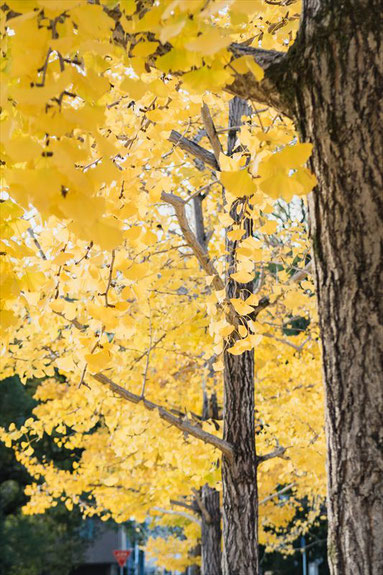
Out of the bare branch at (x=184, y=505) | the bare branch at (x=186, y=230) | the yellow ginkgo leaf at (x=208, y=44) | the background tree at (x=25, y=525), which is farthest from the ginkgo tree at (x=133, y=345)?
the background tree at (x=25, y=525)

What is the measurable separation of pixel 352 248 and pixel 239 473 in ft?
11.2

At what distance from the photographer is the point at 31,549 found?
17.0m

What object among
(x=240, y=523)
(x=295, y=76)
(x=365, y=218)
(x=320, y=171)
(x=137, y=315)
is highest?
(x=137, y=315)

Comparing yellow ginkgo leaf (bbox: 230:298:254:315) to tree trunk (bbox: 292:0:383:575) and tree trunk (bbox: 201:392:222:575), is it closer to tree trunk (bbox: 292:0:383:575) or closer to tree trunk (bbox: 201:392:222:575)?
tree trunk (bbox: 292:0:383:575)

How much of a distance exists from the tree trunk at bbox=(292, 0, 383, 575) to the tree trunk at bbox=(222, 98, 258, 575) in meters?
2.90

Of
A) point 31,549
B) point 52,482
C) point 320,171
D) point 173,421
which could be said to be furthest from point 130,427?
point 31,549

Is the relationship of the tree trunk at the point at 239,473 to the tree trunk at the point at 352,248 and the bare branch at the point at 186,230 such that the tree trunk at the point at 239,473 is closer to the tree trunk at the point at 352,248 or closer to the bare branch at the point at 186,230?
the bare branch at the point at 186,230

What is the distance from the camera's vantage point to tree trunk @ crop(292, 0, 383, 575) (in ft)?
6.72

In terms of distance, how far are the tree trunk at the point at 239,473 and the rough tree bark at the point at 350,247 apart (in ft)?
9.49

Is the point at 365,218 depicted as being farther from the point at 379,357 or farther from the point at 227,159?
the point at 227,159

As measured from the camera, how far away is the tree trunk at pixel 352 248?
6.72 ft

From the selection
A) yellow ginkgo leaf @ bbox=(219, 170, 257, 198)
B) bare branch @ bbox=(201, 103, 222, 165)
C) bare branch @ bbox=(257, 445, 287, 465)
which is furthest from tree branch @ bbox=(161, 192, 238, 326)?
yellow ginkgo leaf @ bbox=(219, 170, 257, 198)

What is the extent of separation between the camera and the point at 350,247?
2.10 m

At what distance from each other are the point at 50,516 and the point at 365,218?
1836cm
